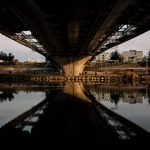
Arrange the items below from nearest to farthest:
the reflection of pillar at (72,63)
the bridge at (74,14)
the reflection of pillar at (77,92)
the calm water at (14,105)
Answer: the calm water at (14,105) → the bridge at (74,14) → the reflection of pillar at (77,92) → the reflection of pillar at (72,63)

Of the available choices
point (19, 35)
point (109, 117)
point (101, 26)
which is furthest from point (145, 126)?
point (19, 35)

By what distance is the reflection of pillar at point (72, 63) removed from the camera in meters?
86.1

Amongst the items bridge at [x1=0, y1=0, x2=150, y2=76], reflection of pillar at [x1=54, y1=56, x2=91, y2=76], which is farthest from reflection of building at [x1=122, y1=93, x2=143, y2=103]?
reflection of pillar at [x1=54, y1=56, x2=91, y2=76]

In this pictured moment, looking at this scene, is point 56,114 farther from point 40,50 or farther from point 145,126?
point 40,50

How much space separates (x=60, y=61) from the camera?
87500mm

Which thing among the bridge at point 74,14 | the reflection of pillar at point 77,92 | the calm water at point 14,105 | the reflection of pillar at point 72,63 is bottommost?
the calm water at point 14,105

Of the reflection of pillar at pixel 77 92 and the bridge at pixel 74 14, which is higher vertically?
the bridge at pixel 74 14

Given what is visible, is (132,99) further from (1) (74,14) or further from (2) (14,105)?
(2) (14,105)

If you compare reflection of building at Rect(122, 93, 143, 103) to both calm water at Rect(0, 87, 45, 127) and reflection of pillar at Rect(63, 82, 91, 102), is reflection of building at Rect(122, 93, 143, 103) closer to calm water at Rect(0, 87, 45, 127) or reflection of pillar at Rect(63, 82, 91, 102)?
reflection of pillar at Rect(63, 82, 91, 102)

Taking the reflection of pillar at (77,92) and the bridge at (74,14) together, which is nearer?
the bridge at (74,14)

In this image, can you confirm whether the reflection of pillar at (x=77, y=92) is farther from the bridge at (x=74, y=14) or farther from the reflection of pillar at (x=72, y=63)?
the reflection of pillar at (x=72, y=63)

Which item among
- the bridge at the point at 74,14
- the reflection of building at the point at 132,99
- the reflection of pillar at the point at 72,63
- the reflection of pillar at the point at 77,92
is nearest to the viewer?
the bridge at the point at 74,14

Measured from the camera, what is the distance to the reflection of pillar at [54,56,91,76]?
86125 mm

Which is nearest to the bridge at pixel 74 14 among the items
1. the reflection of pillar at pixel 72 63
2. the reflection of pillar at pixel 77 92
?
the reflection of pillar at pixel 77 92
